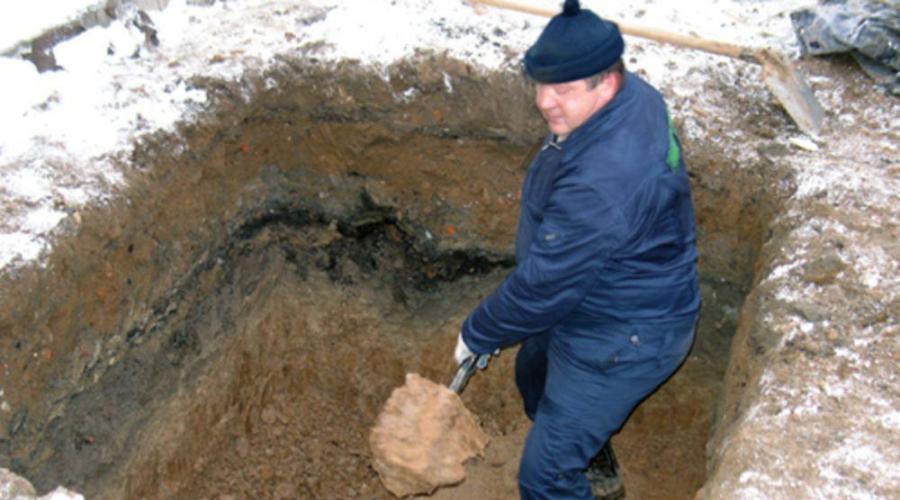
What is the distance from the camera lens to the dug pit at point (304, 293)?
11.3ft

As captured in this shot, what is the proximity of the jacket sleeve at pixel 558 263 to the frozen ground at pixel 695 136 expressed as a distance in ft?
2.32

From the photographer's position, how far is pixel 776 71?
13.5 ft

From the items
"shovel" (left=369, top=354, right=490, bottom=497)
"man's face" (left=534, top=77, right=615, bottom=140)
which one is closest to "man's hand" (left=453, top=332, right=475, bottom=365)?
"shovel" (left=369, top=354, right=490, bottom=497)

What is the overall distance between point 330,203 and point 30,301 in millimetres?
1808

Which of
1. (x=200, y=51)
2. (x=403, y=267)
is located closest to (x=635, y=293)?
(x=403, y=267)

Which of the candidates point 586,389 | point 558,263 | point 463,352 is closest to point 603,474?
point 586,389

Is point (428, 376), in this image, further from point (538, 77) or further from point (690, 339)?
point (538, 77)

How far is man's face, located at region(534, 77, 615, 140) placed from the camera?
2.72m

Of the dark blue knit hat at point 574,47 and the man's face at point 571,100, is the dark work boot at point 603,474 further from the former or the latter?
the dark blue knit hat at point 574,47

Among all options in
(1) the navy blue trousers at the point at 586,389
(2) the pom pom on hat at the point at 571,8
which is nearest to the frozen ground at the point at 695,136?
(1) the navy blue trousers at the point at 586,389

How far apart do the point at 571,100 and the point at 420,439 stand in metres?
1.59

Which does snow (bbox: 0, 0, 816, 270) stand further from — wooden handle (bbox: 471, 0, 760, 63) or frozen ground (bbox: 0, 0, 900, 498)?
wooden handle (bbox: 471, 0, 760, 63)

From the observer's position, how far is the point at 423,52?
167 inches

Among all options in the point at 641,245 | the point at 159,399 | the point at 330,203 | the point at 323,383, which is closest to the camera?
the point at 641,245
